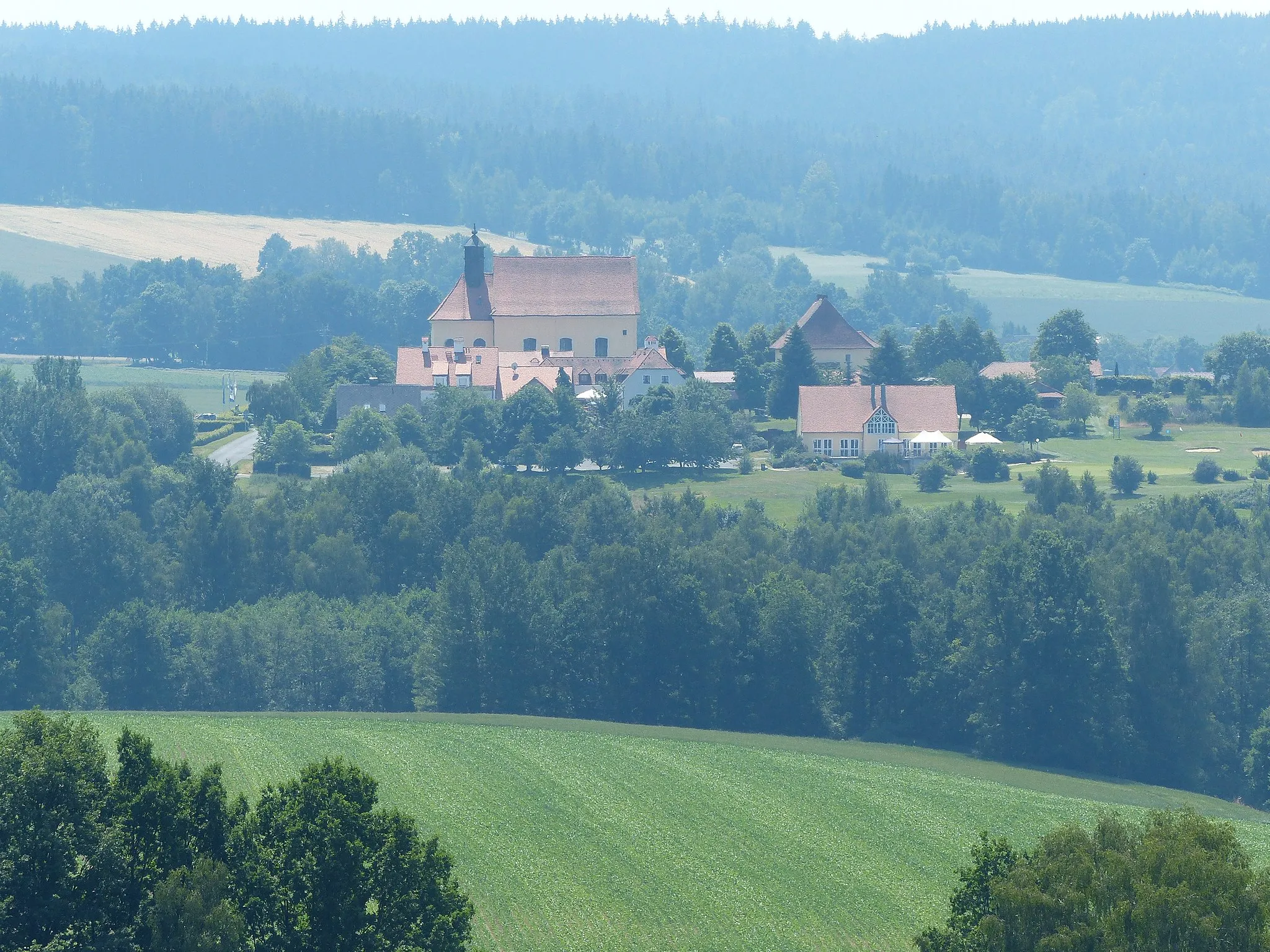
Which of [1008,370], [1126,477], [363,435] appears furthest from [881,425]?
[363,435]

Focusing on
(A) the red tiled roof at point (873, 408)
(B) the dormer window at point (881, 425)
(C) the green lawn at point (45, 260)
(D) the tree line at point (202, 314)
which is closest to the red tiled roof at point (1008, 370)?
(A) the red tiled roof at point (873, 408)

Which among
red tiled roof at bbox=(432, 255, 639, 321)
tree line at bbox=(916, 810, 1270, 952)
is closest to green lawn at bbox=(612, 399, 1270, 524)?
red tiled roof at bbox=(432, 255, 639, 321)

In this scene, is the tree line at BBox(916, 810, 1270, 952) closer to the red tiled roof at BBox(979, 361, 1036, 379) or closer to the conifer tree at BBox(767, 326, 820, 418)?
the conifer tree at BBox(767, 326, 820, 418)

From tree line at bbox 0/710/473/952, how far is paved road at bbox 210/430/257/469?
5689cm

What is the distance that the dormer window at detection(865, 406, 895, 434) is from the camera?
297 ft

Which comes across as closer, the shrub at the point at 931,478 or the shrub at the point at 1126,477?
the shrub at the point at 1126,477

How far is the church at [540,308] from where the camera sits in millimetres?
107562

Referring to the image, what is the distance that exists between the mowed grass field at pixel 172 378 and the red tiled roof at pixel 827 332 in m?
31.3

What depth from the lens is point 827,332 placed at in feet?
340

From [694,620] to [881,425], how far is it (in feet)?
94.1

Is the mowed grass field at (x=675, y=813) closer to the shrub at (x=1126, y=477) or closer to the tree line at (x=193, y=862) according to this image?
the tree line at (x=193, y=862)

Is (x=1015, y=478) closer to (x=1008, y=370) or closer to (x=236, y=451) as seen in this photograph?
(x=1008, y=370)

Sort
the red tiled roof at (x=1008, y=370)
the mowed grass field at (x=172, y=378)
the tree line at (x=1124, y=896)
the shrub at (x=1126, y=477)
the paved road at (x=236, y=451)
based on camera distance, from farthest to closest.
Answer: the mowed grass field at (x=172, y=378), the red tiled roof at (x=1008, y=370), the paved road at (x=236, y=451), the shrub at (x=1126, y=477), the tree line at (x=1124, y=896)

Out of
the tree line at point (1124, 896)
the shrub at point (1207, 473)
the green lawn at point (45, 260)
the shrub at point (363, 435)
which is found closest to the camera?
the tree line at point (1124, 896)
